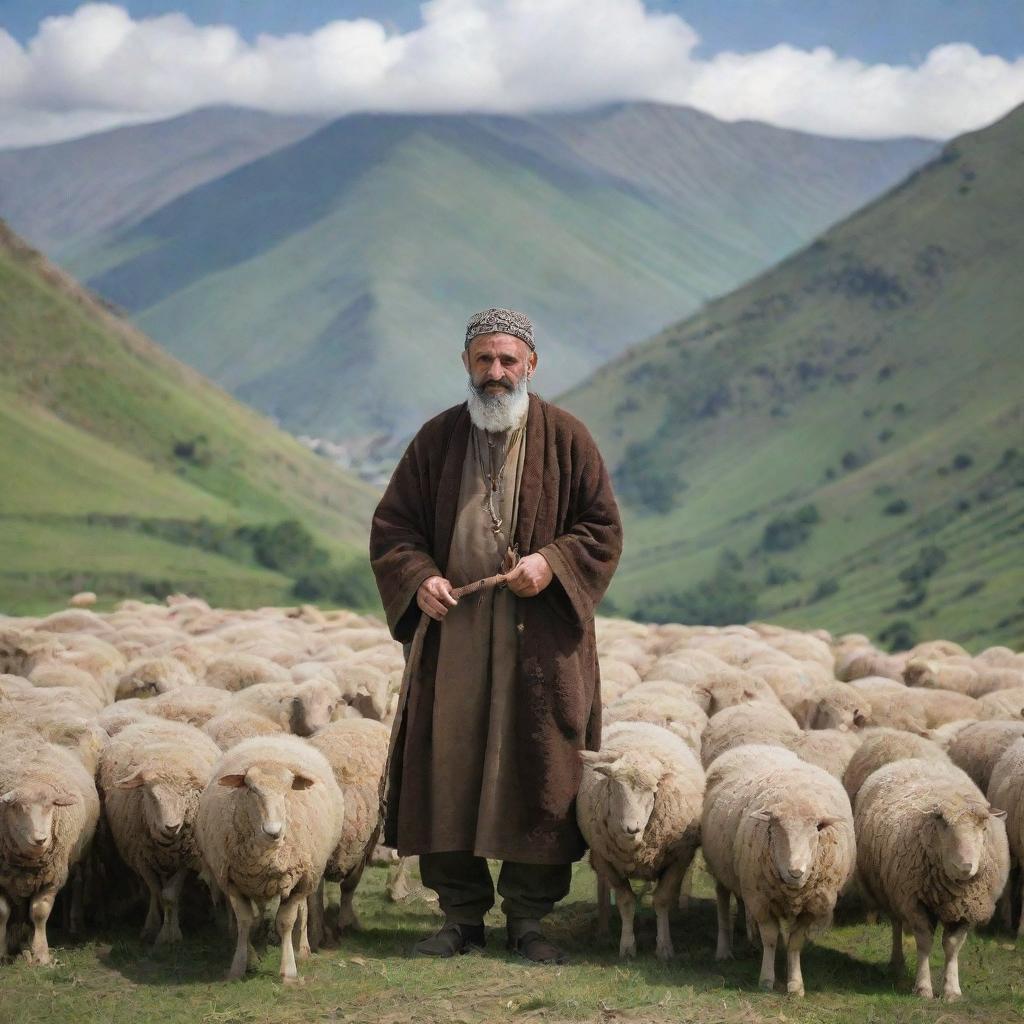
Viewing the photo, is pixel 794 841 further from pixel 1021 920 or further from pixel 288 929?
pixel 288 929

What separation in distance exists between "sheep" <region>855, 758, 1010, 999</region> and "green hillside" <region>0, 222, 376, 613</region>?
53.9 meters

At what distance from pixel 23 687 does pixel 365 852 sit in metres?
6.19

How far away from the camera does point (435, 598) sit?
31.0ft

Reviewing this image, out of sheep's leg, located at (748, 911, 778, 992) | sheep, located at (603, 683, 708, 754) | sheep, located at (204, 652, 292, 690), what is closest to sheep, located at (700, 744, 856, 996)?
sheep's leg, located at (748, 911, 778, 992)

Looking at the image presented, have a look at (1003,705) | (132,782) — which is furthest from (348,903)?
(1003,705)

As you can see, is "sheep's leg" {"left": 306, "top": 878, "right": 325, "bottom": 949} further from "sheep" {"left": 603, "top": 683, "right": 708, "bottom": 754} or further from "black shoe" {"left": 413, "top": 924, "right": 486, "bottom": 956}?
"sheep" {"left": 603, "top": 683, "right": 708, "bottom": 754}

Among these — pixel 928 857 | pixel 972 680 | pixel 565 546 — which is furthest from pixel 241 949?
pixel 972 680

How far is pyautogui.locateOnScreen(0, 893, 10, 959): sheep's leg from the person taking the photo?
1001 cm

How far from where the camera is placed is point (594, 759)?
991 centimetres

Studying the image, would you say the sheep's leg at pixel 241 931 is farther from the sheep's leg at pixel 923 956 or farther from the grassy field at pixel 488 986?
the sheep's leg at pixel 923 956

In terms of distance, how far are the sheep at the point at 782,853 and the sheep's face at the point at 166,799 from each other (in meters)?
3.59

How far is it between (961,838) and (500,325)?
14.2ft

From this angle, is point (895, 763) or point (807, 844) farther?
point (895, 763)

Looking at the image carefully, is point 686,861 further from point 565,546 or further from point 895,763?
point 565,546
